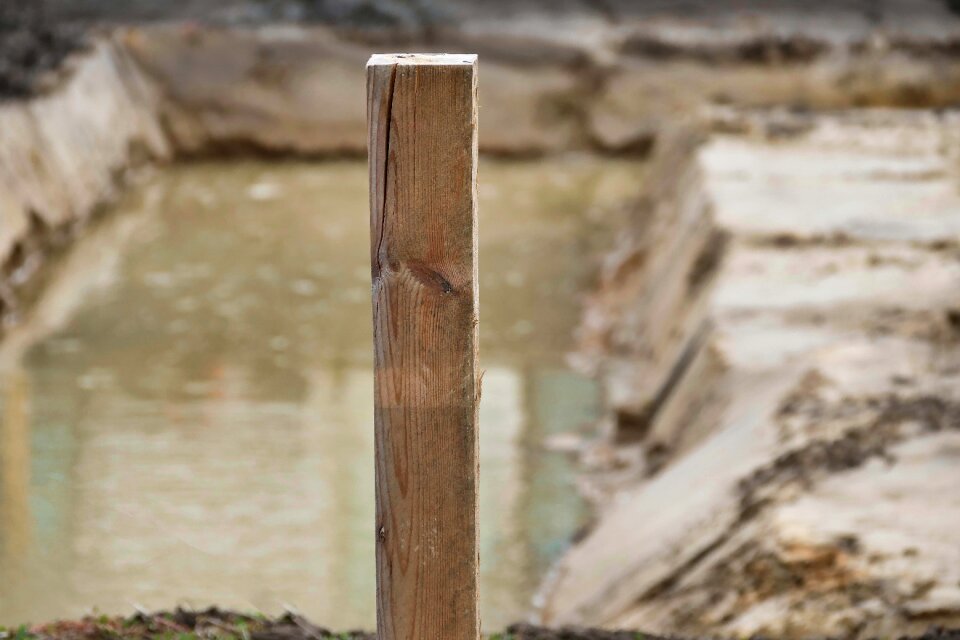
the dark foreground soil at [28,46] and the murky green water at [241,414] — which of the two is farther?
the dark foreground soil at [28,46]

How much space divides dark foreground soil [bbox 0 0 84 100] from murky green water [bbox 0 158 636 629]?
1185 millimetres

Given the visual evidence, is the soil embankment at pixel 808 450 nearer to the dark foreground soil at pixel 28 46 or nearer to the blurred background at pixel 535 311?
the blurred background at pixel 535 311

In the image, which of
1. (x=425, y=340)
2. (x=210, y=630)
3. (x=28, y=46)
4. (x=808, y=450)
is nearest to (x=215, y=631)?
(x=210, y=630)

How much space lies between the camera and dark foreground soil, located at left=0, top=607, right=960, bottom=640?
3.36 metres

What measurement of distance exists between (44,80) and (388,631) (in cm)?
985

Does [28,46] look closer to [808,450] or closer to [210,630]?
[808,450]

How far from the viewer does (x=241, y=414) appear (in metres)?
6.93

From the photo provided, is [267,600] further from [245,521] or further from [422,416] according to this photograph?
[422,416]

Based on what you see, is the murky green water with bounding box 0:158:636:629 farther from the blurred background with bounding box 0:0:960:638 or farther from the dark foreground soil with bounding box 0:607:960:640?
the dark foreground soil with bounding box 0:607:960:640

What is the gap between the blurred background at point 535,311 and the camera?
4.45 m

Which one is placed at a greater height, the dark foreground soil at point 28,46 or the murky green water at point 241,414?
the dark foreground soil at point 28,46

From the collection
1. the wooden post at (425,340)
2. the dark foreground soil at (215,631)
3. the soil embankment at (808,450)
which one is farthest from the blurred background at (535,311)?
the wooden post at (425,340)

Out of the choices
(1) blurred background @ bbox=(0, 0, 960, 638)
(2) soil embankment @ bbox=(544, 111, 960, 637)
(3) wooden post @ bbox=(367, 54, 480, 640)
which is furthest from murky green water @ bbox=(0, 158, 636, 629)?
(3) wooden post @ bbox=(367, 54, 480, 640)

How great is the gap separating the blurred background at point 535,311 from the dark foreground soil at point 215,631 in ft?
1.64
